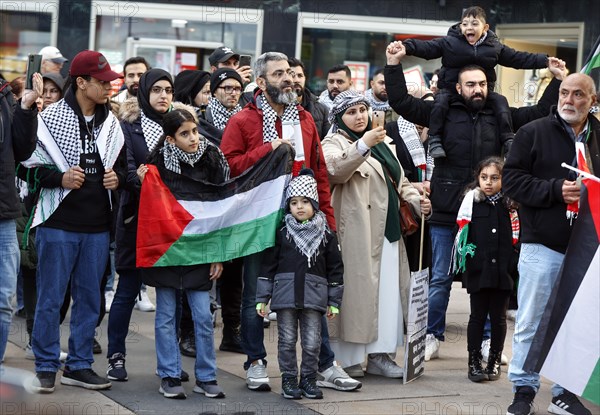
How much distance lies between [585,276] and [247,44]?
520 inches

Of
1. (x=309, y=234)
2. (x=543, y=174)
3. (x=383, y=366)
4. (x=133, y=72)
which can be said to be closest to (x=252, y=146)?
(x=309, y=234)

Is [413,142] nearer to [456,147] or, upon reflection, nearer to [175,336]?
[456,147]

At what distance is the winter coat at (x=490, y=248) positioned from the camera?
809 cm

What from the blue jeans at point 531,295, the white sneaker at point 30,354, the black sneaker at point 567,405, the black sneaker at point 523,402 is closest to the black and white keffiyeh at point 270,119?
the blue jeans at point 531,295

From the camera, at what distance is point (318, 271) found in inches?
288

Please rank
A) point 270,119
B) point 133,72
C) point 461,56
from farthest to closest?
point 133,72 → point 461,56 → point 270,119

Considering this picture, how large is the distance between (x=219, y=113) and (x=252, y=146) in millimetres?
1429

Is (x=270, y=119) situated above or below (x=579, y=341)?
above

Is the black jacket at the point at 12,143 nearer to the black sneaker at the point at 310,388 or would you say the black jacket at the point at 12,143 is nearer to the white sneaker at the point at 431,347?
the black sneaker at the point at 310,388

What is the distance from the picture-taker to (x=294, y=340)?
737 centimetres

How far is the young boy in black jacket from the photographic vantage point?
286 inches

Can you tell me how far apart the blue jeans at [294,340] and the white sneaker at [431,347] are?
1.77 m

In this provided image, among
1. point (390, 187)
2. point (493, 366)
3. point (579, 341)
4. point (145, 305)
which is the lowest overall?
point (145, 305)

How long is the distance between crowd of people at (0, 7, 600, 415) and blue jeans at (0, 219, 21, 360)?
1 centimetres
